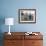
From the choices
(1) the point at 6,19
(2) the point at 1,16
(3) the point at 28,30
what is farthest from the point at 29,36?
(2) the point at 1,16

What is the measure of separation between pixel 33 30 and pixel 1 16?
1.22 m

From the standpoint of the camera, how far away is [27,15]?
4559 mm

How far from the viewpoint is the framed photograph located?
14.9 ft

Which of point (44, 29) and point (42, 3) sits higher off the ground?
point (42, 3)

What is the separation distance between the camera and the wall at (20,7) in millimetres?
4523

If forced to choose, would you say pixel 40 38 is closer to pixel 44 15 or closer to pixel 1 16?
pixel 44 15

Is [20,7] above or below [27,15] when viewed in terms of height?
above

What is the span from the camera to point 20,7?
4527 millimetres

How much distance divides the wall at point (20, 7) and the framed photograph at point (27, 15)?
0.36 feet

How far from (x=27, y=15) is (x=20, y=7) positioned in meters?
0.37

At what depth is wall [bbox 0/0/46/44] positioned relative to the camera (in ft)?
14.8

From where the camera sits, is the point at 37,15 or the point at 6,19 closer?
the point at 6,19

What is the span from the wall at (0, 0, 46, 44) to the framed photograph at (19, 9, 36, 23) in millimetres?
110

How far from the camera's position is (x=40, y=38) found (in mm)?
4012
